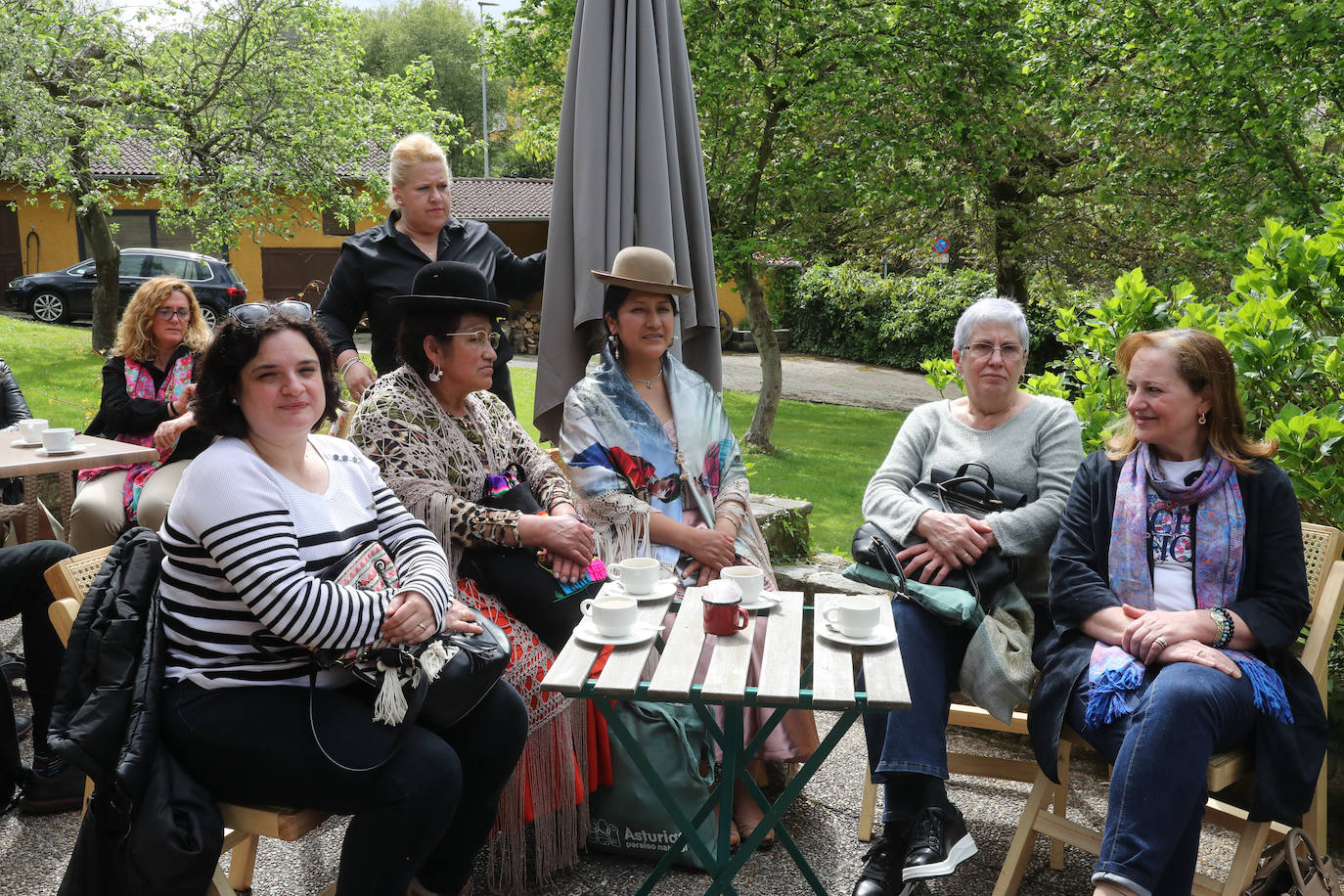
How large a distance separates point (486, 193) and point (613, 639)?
27.9m

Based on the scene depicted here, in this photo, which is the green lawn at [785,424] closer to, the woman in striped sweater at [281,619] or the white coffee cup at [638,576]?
the white coffee cup at [638,576]

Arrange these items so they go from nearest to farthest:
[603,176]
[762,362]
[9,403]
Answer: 1. [603,176]
2. [9,403]
3. [762,362]

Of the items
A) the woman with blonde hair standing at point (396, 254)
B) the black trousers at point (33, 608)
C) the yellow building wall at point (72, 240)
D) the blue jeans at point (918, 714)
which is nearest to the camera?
the blue jeans at point (918, 714)

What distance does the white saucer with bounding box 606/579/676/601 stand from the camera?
2715 mm

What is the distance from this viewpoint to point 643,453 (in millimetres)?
3398

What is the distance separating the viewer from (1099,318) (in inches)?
140

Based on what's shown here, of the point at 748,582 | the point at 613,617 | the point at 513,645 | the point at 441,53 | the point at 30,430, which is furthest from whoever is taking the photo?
the point at 441,53

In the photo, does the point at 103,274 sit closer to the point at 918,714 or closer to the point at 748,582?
the point at 748,582

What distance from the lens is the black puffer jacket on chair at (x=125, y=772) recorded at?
2029mm

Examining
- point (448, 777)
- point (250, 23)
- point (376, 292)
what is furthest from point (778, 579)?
point (250, 23)

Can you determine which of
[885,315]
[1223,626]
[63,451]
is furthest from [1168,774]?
[885,315]

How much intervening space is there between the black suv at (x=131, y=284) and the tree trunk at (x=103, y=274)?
2450 mm

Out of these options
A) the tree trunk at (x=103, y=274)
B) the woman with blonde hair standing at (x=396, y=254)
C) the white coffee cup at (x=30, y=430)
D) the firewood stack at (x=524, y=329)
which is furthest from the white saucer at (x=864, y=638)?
the firewood stack at (x=524, y=329)

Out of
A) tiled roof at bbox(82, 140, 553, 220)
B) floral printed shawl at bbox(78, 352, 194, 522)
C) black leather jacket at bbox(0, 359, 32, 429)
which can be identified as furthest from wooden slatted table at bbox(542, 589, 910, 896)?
tiled roof at bbox(82, 140, 553, 220)
